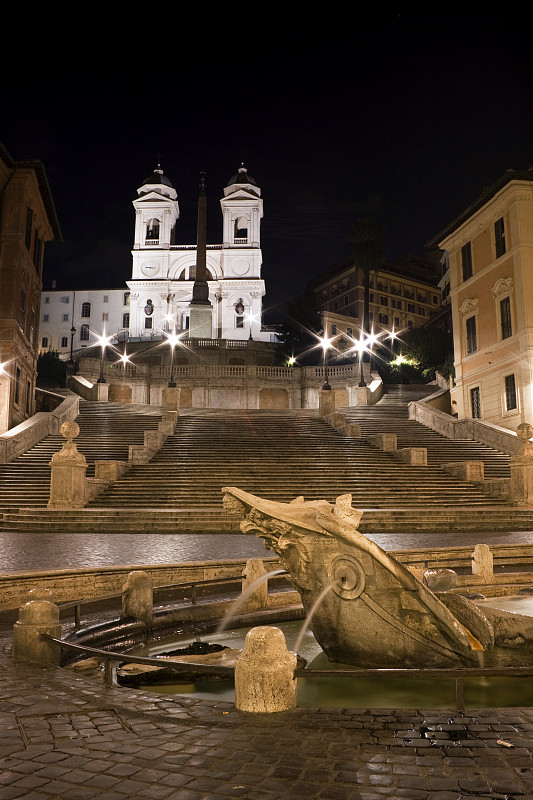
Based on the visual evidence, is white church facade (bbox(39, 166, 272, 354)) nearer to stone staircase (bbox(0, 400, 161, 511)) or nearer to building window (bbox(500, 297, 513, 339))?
stone staircase (bbox(0, 400, 161, 511))

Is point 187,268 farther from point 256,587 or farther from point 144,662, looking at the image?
point 144,662

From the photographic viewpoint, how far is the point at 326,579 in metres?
5.66

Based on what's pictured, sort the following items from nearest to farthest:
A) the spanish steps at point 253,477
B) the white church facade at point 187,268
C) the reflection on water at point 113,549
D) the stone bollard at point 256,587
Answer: the stone bollard at point 256,587
the reflection on water at point 113,549
the spanish steps at point 253,477
the white church facade at point 187,268

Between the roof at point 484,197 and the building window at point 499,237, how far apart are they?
1349mm

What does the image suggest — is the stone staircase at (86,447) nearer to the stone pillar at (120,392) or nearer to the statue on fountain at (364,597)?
the stone pillar at (120,392)

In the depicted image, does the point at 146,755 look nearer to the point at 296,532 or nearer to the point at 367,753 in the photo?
the point at 367,753

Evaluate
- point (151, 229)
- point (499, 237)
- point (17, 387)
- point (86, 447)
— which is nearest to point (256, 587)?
point (86, 447)

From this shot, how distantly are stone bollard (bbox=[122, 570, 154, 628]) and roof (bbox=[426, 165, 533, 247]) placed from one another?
28.0 metres

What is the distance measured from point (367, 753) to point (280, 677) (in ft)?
2.87

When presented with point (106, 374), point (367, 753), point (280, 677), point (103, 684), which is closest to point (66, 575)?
point (103, 684)

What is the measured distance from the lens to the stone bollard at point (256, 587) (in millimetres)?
8430

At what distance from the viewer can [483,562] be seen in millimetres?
10117

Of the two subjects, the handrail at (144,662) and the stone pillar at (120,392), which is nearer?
the handrail at (144,662)

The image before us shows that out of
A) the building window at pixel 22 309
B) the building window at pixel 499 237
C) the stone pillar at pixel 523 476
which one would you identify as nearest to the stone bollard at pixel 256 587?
the stone pillar at pixel 523 476
